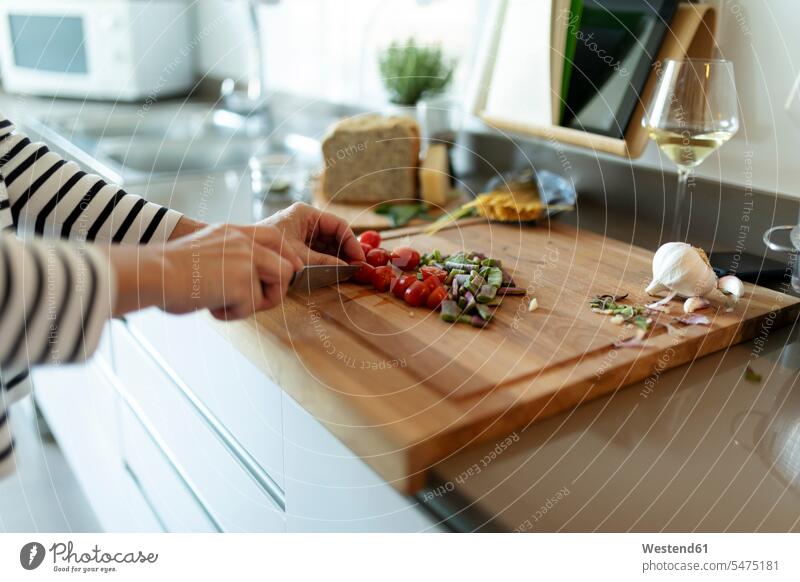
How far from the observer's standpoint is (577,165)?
105cm

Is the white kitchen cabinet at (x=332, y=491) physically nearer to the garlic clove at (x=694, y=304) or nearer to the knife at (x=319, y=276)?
the knife at (x=319, y=276)

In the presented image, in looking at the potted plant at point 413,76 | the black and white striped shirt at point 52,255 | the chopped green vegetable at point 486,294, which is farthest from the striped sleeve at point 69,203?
the potted plant at point 413,76

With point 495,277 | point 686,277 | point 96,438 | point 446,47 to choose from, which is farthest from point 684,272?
point 96,438

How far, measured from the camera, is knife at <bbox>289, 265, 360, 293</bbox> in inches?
27.8

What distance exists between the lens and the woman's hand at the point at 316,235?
0.74 metres

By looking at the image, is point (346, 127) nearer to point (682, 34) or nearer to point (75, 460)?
point (682, 34)

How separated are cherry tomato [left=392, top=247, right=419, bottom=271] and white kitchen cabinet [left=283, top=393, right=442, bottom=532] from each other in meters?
0.21

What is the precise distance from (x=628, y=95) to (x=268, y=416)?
23.6 inches

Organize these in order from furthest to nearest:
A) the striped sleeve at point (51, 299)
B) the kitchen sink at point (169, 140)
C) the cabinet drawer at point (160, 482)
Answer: the kitchen sink at point (169, 140)
the cabinet drawer at point (160, 482)
the striped sleeve at point (51, 299)

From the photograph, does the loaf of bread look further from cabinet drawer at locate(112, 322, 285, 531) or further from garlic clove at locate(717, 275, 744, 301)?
garlic clove at locate(717, 275, 744, 301)

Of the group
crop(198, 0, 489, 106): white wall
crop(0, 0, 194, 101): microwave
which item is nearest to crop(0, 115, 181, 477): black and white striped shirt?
crop(198, 0, 489, 106): white wall

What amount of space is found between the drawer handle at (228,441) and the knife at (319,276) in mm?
184
